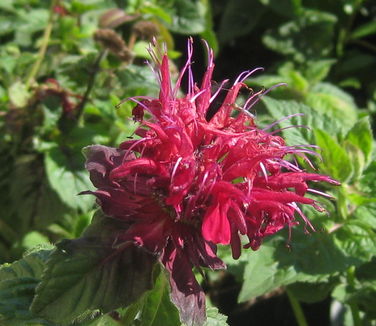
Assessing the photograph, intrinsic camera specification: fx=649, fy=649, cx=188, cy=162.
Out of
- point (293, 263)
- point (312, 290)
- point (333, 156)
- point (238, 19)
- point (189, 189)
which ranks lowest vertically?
point (312, 290)

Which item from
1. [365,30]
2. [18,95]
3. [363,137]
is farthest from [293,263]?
[365,30]

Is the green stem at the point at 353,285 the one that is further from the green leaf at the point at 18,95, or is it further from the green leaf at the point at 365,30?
the green leaf at the point at 365,30

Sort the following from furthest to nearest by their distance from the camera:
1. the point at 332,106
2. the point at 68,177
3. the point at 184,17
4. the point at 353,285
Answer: the point at 184,17 < the point at 332,106 < the point at 68,177 < the point at 353,285

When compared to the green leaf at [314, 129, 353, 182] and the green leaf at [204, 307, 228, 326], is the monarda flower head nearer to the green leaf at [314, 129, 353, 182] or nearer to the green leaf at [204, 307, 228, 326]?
the green leaf at [204, 307, 228, 326]

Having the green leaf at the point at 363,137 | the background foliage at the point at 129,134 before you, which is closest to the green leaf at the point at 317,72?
the background foliage at the point at 129,134

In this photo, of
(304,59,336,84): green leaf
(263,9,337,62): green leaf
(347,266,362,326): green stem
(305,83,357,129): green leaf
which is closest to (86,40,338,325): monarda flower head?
(347,266,362,326): green stem

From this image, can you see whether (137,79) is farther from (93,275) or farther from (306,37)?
(306,37)
